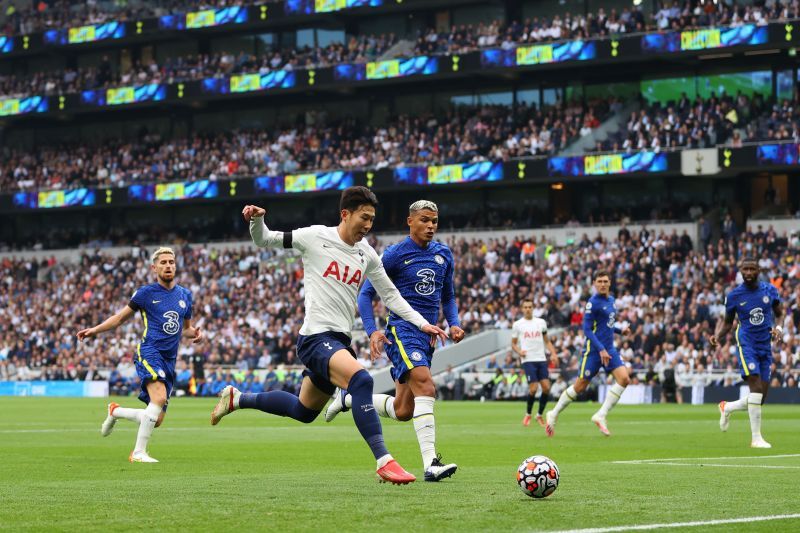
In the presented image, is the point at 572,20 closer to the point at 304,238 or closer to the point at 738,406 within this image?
the point at 738,406

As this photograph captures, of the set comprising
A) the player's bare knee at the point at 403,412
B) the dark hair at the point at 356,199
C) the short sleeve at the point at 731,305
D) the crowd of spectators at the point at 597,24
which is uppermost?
the crowd of spectators at the point at 597,24

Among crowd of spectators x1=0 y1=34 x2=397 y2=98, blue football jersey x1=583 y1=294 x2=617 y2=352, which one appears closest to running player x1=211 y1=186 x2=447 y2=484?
blue football jersey x1=583 y1=294 x2=617 y2=352

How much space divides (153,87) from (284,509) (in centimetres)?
6068

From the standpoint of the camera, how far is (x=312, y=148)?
64875 millimetres

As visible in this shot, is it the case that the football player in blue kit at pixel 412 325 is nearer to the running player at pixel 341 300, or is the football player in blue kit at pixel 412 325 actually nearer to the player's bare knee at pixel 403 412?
the player's bare knee at pixel 403 412

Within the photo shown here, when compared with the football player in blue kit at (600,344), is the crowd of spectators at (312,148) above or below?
above

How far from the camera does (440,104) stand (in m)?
64.6

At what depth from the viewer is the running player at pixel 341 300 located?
A: 1096cm

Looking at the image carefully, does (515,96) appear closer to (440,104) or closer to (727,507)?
(440,104)

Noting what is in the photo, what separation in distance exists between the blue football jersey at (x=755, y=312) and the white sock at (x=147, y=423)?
27.2ft

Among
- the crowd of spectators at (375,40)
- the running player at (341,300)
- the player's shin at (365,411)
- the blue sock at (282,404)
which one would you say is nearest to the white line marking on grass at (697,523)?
the running player at (341,300)

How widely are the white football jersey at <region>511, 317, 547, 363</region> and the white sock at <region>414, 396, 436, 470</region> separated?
13.9 meters

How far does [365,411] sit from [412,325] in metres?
2.09

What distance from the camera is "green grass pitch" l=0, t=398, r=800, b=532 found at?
883 cm
